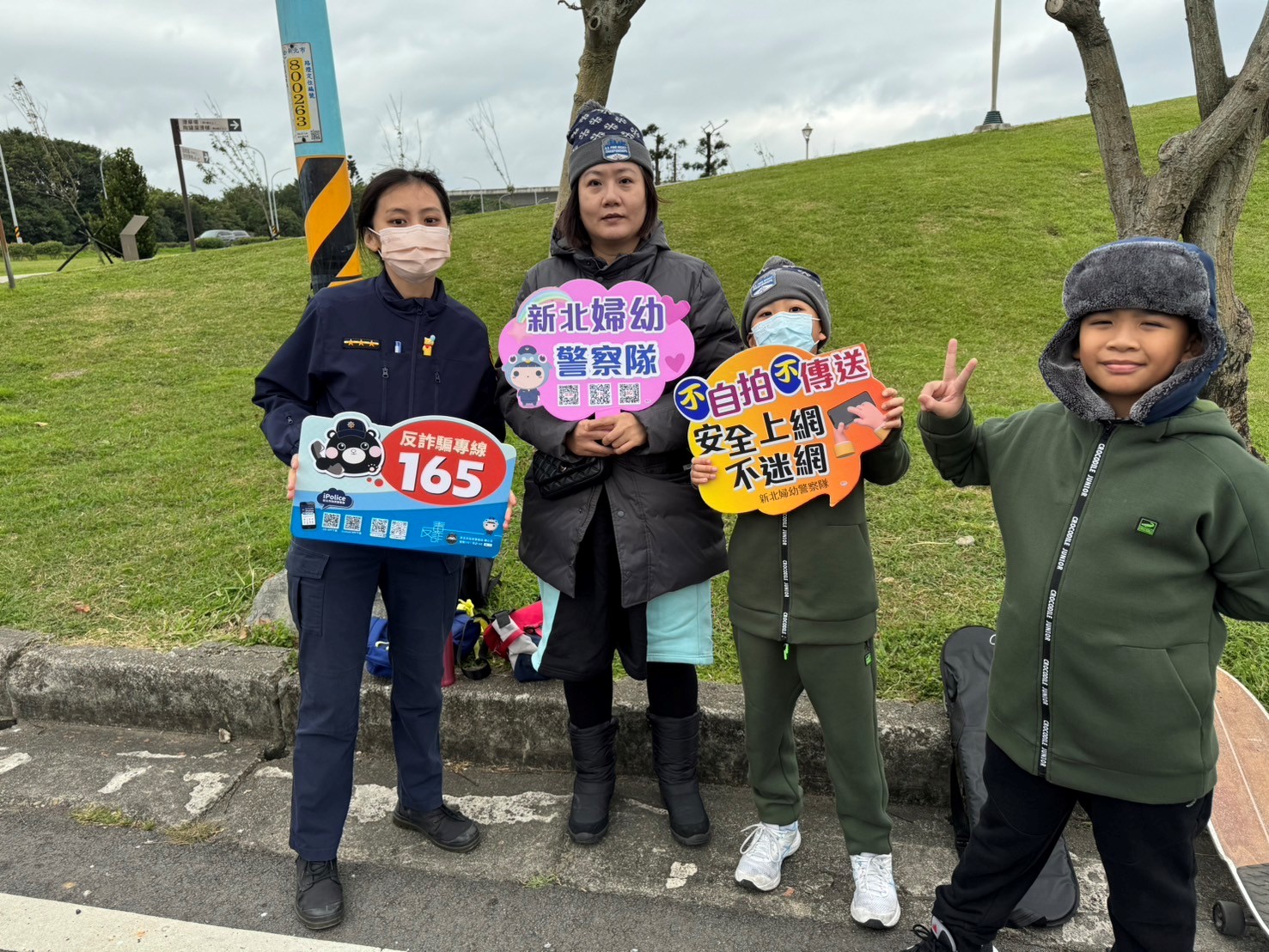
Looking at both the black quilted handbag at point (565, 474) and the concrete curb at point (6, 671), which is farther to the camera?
the concrete curb at point (6, 671)

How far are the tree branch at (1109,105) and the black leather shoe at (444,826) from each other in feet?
14.1

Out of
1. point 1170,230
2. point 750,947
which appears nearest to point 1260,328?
point 1170,230

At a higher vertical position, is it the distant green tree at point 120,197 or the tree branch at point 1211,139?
the distant green tree at point 120,197

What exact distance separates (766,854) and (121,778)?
7.40ft

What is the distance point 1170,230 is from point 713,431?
11.0ft

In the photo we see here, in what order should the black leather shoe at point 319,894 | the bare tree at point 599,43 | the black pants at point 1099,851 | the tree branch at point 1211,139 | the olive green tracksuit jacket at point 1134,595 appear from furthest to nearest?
the bare tree at point 599,43, the tree branch at point 1211,139, the black leather shoe at point 319,894, the black pants at point 1099,851, the olive green tracksuit jacket at point 1134,595

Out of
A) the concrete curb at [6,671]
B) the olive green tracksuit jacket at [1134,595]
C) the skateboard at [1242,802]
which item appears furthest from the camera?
the concrete curb at [6,671]

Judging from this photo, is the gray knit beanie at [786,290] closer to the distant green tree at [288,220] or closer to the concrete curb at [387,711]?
the concrete curb at [387,711]

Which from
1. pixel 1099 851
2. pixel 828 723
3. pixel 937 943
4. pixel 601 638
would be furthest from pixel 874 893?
pixel 601 638

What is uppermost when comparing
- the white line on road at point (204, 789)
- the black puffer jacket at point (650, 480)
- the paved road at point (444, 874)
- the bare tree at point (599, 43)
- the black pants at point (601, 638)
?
the bare tree at point (599, 43)

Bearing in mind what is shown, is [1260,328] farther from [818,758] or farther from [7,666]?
[7,666]

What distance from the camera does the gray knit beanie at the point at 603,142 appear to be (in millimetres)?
2252

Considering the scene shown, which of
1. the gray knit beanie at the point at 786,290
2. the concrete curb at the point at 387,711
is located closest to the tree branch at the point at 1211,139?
the gray knit beanie at the point at 786,290

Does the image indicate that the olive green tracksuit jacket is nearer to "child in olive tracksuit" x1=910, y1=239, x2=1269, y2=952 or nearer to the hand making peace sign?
"child in olive tracksuit" x1=910, y1=239, x2=1269, y2=952
